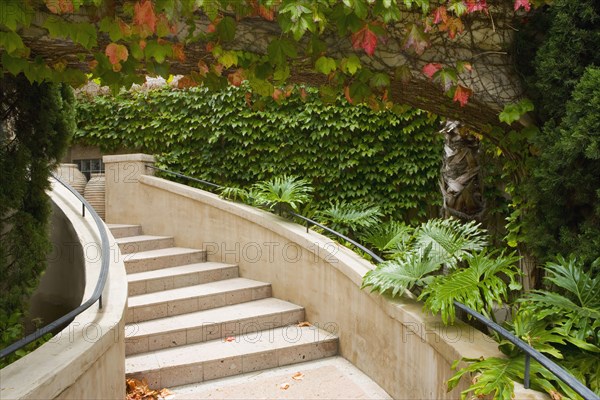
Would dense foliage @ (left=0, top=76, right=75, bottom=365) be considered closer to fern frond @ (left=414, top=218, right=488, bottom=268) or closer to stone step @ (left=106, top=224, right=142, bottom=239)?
fern frond @ (left=414, top=218, right=488, bottom=268)

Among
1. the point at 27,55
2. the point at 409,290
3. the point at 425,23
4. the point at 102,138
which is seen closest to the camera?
the point at 27,55

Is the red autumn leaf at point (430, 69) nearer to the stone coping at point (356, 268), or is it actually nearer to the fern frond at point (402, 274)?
the fern frond at point (402, 274)

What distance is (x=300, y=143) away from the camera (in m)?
8.27

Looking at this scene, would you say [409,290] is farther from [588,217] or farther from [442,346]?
[588,217]

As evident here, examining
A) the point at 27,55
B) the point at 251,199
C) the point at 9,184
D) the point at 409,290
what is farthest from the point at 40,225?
the point at 251,199

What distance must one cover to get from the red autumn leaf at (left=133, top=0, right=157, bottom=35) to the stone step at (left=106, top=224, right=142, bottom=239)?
5.89 m

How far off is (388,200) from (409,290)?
3.62 meters

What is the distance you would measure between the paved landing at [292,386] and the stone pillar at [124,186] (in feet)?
14.6

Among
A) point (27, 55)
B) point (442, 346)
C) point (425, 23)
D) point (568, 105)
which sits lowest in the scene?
point (442, 346)

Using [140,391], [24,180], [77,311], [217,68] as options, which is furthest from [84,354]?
[217,68]

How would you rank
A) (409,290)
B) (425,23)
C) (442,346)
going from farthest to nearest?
(409,290), (442,346), (425,23)

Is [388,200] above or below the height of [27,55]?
below

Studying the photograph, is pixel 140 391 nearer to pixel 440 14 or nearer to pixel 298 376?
pixel 298 376

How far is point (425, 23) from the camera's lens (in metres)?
3.33
